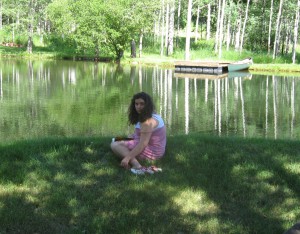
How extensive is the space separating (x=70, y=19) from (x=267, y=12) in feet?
73.8

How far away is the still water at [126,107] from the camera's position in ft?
36.7

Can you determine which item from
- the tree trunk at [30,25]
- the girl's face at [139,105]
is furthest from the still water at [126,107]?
the tree trunk at [30,25]

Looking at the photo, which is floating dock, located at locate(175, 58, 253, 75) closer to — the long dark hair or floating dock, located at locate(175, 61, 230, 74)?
floating dock, located at locate(175, 61, 230, 74)

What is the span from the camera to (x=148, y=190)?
16.3 ft

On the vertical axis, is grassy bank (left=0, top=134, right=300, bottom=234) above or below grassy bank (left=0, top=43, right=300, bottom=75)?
below

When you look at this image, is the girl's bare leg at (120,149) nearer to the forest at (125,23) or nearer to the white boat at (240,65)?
the white boat at (240,65)

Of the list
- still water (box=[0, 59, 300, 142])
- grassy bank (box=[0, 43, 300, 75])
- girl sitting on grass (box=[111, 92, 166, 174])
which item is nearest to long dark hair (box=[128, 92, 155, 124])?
girl sitting on grass (box=[111, 92, 166, 174])

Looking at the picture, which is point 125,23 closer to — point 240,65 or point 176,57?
point 176,57

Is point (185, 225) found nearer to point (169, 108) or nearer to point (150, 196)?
point (150, 196)

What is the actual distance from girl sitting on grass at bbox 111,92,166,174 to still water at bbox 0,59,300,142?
4.38m

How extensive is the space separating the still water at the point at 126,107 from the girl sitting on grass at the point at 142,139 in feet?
14.4

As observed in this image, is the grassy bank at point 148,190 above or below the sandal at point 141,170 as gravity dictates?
below

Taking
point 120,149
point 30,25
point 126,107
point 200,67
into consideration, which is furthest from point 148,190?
point 30,25

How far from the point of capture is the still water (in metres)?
11.2
